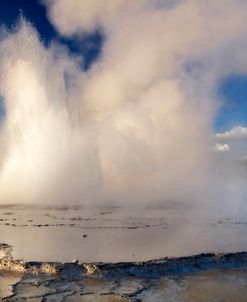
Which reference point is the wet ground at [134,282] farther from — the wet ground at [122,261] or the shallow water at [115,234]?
the shallow water at [115,234]

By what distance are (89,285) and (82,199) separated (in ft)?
50.3

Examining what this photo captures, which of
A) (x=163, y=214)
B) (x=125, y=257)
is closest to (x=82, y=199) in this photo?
(x=163, y=214)

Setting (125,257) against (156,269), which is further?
(125,257)

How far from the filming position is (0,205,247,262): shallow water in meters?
10.0

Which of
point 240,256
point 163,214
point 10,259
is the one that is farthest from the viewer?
point 163,214

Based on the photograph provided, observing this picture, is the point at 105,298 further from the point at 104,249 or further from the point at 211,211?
the point at 211,211

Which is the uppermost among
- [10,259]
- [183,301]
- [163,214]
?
[163,214]

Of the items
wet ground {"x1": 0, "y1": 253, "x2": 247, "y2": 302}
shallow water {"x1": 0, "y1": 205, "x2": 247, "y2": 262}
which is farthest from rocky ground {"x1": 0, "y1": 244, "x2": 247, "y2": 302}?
shallow water {"x1": 0, "y1": 205, "x2": 247, "y2": 262}

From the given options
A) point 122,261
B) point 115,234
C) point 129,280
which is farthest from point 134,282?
point 115,234

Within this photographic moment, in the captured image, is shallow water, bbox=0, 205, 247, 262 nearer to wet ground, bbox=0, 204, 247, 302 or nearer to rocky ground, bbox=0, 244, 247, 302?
wet ground, bbox=0, 204, 247, 302

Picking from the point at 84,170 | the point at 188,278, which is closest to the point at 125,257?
the point at 188,278

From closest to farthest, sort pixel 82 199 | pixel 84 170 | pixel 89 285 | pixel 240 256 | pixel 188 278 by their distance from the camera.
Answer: pixel 89 285
pixel 188 278
pixel 240 256
pixel 82 199
pixel 84 170

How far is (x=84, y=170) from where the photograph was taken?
1212 inches

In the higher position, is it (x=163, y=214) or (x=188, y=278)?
(x=163, y=214)
